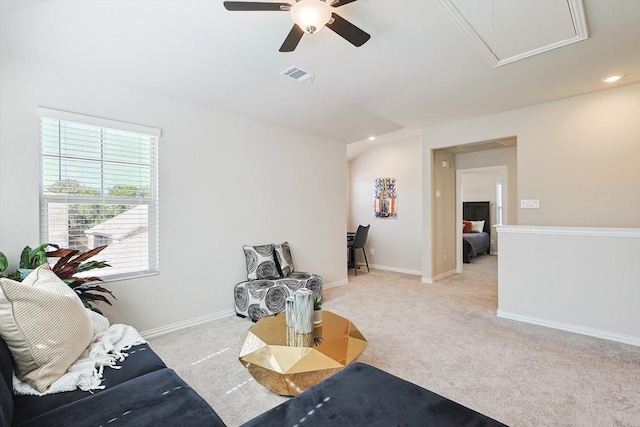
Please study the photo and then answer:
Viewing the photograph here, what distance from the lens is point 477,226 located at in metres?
8.46

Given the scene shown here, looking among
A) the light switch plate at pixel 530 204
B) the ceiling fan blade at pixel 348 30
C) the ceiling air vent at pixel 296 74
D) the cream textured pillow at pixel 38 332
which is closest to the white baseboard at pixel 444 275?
the light switch plate at pixel 530 204

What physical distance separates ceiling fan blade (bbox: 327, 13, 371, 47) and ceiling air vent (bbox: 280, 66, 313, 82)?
0.91 m

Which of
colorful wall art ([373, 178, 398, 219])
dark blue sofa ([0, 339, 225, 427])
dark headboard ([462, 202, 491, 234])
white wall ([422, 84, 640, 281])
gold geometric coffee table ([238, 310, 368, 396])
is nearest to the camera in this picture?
dark blue sofa ([0, 339, 225, 427])

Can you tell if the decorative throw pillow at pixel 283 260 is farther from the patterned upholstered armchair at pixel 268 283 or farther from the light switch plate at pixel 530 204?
the light switch plate at pixel 530 204

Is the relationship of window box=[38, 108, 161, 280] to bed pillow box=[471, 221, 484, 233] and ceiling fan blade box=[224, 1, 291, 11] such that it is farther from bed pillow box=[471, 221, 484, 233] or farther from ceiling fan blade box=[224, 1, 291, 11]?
bed pillow box=[471, 221, 484, 233]

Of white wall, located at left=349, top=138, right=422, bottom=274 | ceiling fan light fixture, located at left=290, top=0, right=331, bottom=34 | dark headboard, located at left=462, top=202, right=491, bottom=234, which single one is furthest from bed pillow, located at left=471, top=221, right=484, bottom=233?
ceiling fan light fixture, located at left=290, top=0, right=331, bottom=34

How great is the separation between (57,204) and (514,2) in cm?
383

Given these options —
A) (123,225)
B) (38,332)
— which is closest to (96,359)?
(38,332)

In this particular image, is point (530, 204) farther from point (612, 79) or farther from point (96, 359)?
point (96, 359)

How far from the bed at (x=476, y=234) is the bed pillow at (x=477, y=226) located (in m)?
0.03

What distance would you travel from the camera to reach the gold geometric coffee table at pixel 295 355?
70.8 inches

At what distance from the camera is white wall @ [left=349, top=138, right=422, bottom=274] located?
6.10 meters

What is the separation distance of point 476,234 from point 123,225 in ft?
25.4

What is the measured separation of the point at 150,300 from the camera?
3.05 m
